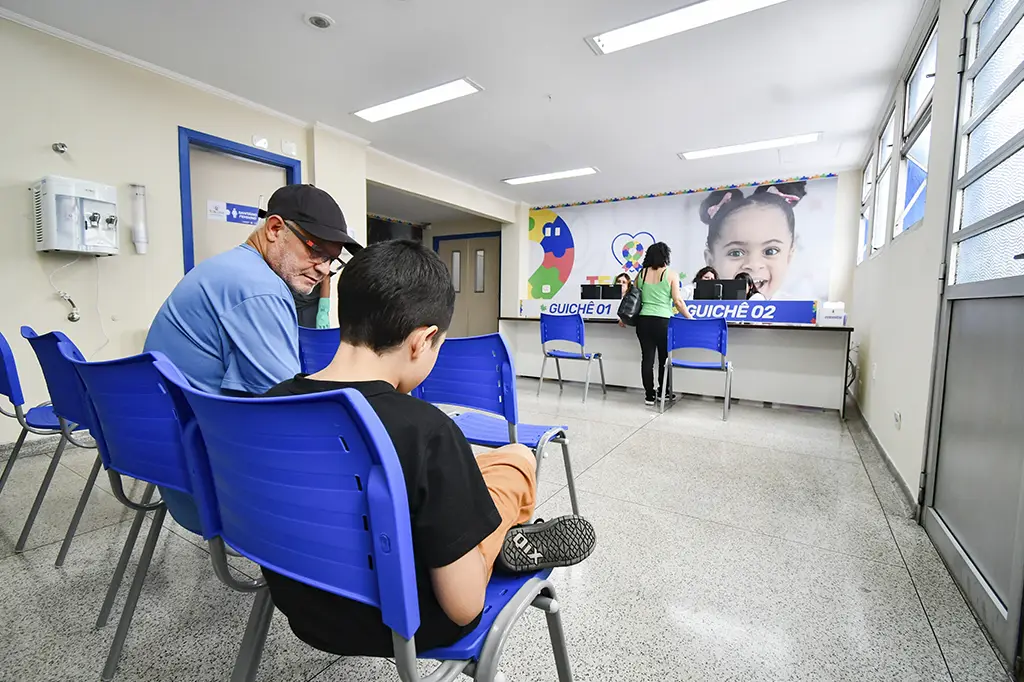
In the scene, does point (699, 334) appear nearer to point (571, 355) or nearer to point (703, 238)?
point (571, 355)

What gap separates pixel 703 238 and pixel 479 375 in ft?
17.7

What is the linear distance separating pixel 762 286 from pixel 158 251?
6.13 m

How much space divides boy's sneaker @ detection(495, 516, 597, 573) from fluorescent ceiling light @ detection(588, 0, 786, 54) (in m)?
2.91

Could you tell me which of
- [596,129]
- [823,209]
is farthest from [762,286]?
[596,129]

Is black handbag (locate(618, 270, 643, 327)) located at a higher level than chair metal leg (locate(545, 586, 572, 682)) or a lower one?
higher

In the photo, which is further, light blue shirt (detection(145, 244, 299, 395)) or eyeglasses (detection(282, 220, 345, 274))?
eyeglasses (detection(282, 220, 345, 274))

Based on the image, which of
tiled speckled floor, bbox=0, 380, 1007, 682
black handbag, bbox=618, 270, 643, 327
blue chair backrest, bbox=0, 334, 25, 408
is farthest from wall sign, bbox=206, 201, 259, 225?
black handbag, bbox=618, 270, 643, 327

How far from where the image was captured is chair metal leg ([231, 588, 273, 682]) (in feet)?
2.25

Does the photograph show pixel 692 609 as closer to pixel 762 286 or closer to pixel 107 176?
pixel 107 176

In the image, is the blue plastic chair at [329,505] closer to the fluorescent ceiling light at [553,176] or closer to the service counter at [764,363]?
the service counter at [764,363]

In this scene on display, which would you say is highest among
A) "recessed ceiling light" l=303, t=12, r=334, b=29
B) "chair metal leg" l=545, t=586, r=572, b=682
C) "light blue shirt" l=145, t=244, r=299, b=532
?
"recessed ceiling light" l=303, t=12, r=334, b=29

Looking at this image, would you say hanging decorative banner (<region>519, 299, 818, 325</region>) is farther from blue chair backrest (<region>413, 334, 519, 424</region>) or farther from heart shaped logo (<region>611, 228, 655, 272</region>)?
blue chair backrest (<region>413, 334, 519, 424</region>)

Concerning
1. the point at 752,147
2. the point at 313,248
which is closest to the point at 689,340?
the point at 752,147

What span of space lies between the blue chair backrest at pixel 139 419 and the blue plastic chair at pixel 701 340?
3.52m
